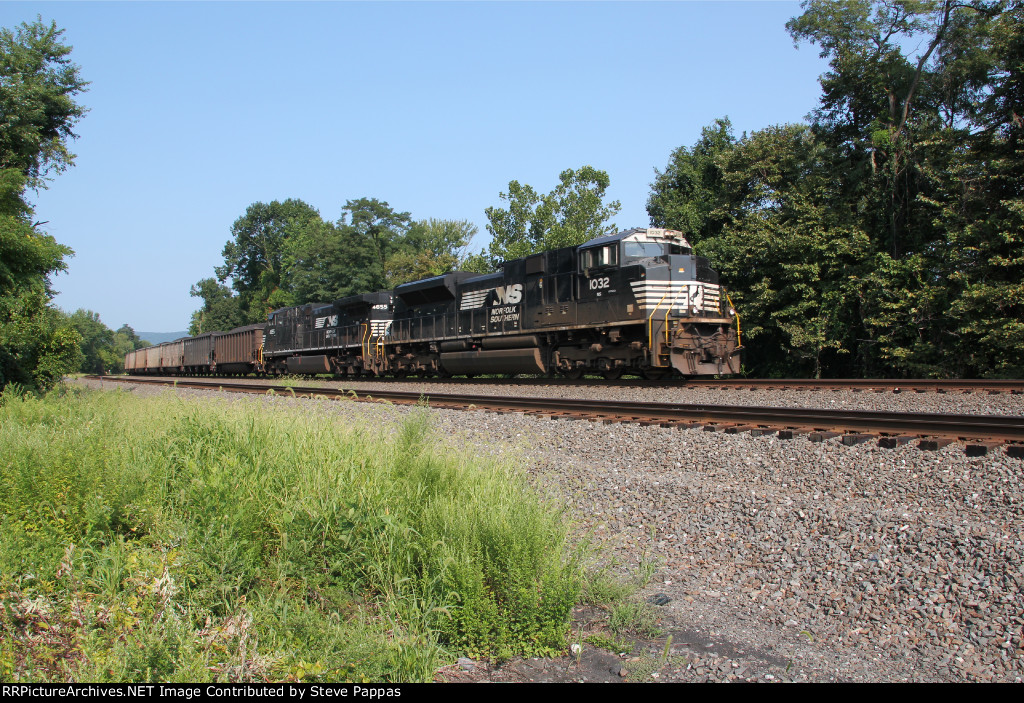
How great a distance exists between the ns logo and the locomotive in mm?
35

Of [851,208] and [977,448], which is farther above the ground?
[851,208]

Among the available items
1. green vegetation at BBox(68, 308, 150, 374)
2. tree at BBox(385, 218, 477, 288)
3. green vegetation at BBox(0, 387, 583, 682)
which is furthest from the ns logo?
green vegetation at BBox(68, 308, 150, 374)

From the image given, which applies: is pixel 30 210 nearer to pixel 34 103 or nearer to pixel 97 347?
pixel 34 103

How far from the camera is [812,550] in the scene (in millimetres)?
4492

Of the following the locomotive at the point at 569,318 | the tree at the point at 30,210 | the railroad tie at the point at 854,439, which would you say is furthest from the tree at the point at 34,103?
the railroad tie at the point at 854,439

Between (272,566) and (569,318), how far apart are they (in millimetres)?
13058

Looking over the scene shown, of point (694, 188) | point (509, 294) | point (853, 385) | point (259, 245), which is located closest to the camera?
point (853, 385)

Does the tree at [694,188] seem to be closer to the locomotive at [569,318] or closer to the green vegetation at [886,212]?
the green vegetation at [886,212]

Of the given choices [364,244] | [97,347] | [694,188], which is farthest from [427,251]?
[97,347]

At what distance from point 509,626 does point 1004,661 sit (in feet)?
8.33

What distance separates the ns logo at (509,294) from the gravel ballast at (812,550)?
11464 mm
